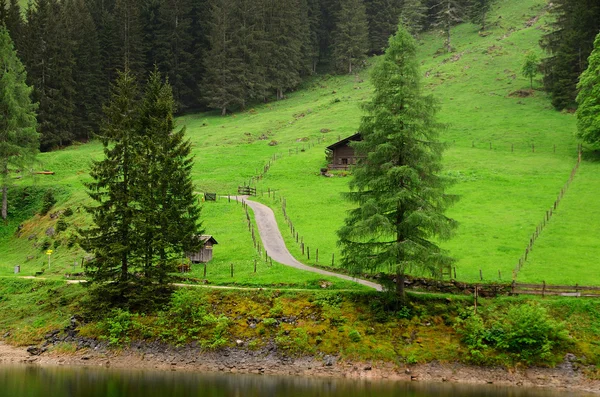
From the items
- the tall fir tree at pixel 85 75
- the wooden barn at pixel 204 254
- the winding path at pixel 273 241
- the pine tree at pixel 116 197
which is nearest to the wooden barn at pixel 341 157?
the winding path at pixel 273 241

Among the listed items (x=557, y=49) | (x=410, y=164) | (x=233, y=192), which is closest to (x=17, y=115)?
(x=233, y=192)

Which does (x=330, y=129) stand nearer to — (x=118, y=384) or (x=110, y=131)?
(x=110, y=131)

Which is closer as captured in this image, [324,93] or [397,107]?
[397,107]

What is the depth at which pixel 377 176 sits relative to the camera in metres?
39.0

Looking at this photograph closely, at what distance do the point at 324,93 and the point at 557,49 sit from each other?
161 feet

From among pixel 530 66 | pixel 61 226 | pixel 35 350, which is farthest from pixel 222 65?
pixel 35 350

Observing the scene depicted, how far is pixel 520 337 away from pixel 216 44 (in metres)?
96.3

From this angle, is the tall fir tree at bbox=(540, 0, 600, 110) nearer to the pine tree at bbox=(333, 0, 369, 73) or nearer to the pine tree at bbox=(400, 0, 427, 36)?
the pine tree at bbox=(333, 0, 369, 73)

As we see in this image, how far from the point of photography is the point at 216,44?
118062 millimetres

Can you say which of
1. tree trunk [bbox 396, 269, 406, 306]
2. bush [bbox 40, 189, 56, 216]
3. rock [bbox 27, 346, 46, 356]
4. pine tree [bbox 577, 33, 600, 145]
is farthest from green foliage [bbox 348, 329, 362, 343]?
pine tree [bbox 577, 33, 600, 145]

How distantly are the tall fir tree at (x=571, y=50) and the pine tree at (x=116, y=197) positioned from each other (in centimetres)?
7078

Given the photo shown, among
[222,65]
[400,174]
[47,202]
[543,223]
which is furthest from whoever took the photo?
[222,65]

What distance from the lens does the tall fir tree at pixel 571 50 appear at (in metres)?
86.2

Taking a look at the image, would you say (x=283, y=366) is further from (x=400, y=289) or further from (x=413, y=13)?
(x=413, y=13)
